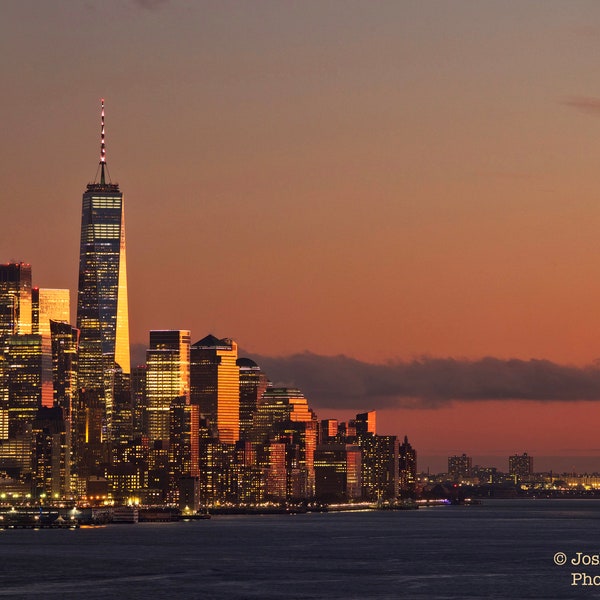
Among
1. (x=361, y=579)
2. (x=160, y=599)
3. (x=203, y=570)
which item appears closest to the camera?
(x=160, y=599)

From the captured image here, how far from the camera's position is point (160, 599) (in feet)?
516

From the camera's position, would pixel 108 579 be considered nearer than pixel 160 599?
No

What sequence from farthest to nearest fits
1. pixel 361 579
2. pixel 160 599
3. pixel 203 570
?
1. pixel 203 570
2. pixel 361 579
3. pixel 160 599

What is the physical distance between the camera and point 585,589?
162 m

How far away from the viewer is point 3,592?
163 m

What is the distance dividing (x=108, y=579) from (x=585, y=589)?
5535 cm

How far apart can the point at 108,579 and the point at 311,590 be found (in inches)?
1079

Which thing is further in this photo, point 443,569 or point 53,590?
point 443,569

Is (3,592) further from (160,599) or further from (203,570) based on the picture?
(203,570)

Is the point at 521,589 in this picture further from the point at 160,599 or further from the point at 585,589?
the point at 160,599

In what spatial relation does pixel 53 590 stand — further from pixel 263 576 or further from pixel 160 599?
pixel 263 576

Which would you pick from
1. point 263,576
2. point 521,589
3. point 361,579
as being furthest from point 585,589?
point 263,576

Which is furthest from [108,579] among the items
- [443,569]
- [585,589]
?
[585,589]

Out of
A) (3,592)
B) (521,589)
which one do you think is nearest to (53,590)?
(3,592)
